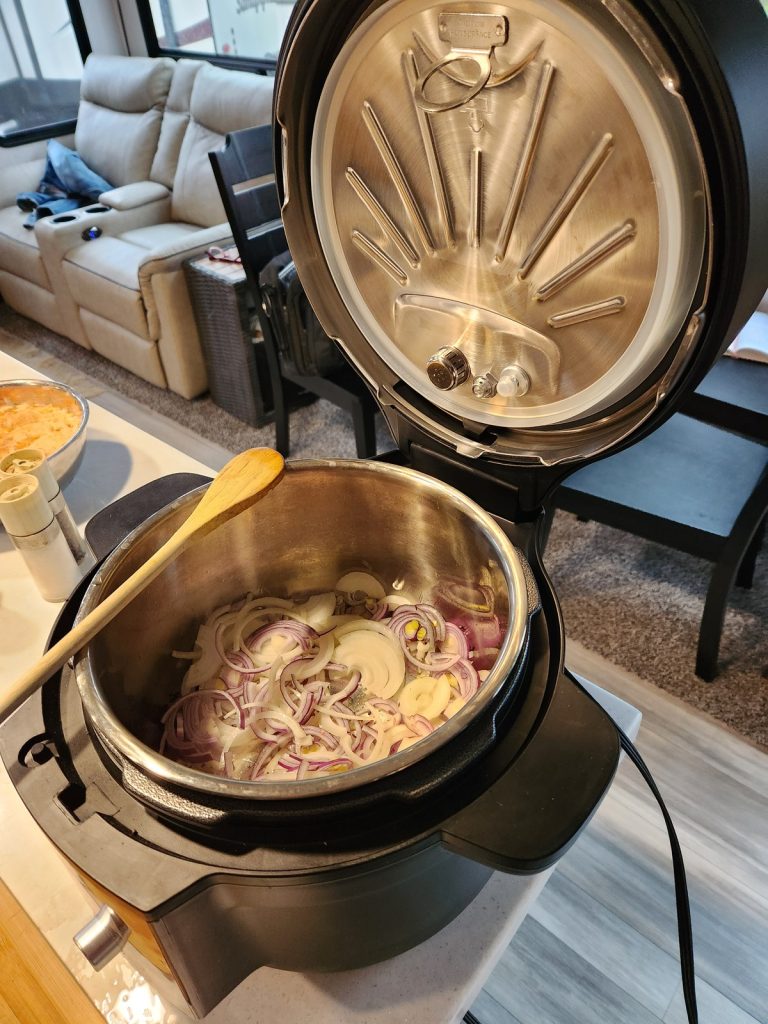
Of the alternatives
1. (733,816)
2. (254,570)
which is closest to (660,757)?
(733,816)

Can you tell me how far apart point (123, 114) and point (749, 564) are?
3.84 m

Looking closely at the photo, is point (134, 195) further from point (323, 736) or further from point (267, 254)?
point (323, 736)

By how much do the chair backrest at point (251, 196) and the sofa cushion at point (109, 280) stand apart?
752 millimetres

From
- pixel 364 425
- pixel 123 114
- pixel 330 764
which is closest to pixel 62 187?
pixel 123 114

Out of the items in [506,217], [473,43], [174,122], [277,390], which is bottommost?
[277,390]

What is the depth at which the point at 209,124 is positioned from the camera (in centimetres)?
336

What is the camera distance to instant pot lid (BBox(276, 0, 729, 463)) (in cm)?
53

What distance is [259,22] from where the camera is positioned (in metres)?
3.45

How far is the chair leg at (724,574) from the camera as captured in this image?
4.95ft

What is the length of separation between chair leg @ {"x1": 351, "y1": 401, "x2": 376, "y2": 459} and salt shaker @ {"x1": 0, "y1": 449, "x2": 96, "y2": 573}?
1228mm

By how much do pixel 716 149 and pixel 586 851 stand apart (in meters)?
1.37

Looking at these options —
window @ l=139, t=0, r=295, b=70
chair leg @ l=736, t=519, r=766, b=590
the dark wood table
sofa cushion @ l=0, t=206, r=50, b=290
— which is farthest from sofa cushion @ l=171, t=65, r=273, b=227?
chair leg @ l=736, t=519, r=766, b=590

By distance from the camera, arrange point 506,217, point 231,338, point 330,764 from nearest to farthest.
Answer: point 506,217
point 330,764
point 231,338

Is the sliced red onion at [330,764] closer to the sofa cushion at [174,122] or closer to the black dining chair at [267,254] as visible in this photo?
the black dining chair at [267,254]
